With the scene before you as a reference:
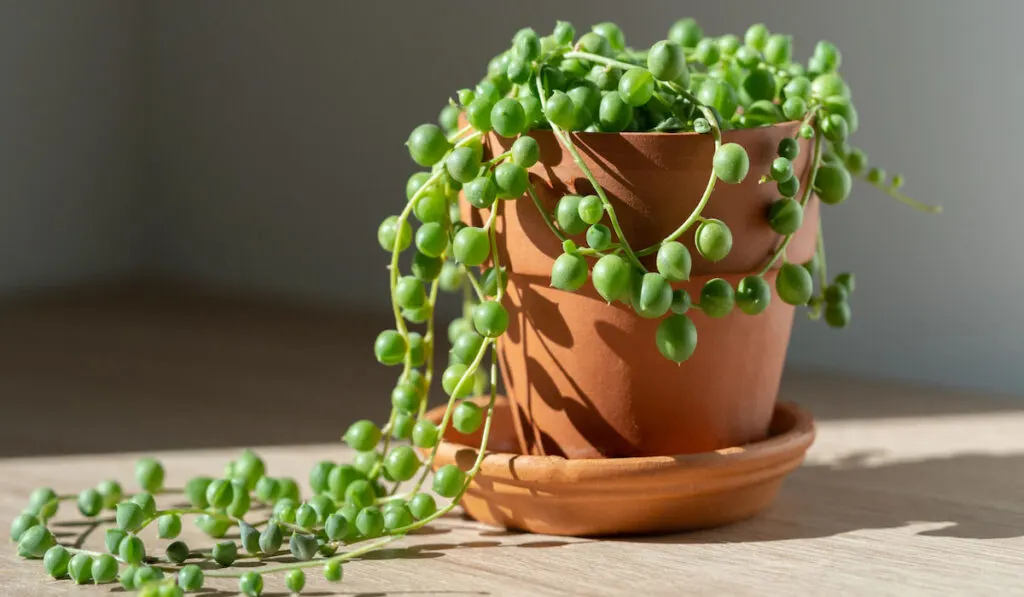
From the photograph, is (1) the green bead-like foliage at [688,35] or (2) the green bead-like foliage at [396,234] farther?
(1) the green bead-like foliage at [688,35]

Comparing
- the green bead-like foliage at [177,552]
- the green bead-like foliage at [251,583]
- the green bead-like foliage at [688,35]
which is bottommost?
the green bead-like foliage at [177,552]

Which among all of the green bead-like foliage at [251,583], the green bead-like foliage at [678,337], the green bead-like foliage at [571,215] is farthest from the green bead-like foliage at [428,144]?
the green bead-like foliage at [251,583]

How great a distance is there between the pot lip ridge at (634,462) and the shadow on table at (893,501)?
63 millimetres

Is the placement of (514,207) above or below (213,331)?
above

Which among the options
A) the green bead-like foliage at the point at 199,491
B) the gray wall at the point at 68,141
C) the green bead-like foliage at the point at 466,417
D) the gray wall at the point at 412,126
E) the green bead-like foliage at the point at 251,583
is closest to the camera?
the green bead-like foliage at the point at 251,583

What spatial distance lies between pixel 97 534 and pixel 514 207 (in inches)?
17.0

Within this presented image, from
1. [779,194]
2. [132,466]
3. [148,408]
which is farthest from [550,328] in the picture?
[148,408]

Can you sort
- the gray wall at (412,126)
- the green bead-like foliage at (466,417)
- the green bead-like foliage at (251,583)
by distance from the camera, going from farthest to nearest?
the gray wall at (412,126)
the green bead-like foliage at (466,417)
the green bead-like foliage at (251,583)

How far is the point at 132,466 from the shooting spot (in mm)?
1232

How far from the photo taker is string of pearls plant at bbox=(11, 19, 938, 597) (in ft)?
2.79

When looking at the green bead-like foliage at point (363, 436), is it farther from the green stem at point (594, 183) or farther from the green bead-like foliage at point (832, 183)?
the green bead-like foliage at point (832, 183)

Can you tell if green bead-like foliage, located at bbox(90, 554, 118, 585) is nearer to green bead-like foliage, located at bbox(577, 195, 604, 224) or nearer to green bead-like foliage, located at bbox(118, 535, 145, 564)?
green bead-like foliage, located at bbox(118, 535, 145, 564)

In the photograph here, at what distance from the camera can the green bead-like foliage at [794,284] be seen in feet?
2.98

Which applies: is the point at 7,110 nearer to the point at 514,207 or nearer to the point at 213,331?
the point at 213,331
